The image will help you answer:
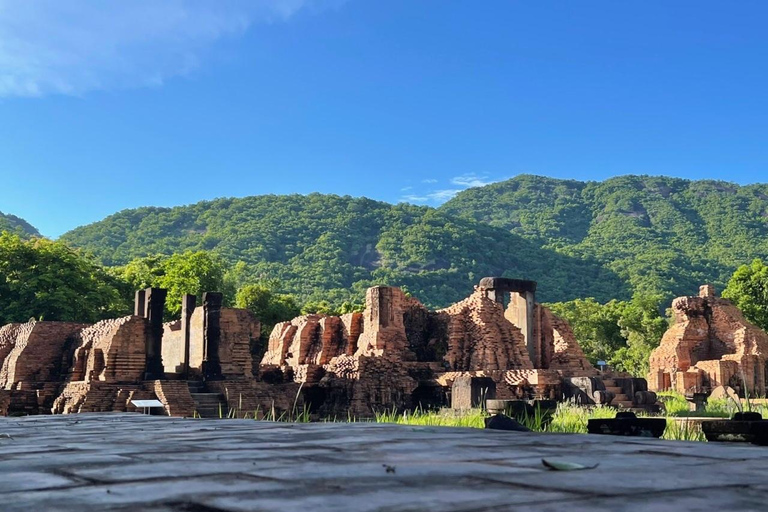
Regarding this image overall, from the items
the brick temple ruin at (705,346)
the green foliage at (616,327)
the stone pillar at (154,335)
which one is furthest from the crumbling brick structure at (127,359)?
the green foliage at (616,327)

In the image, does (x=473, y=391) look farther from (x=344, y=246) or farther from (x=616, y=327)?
(x=344, y=246)

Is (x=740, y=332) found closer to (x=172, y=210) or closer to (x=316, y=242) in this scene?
(x=316, y=242)

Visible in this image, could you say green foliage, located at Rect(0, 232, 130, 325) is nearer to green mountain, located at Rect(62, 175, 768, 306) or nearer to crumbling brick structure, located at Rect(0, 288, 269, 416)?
crumbling brick structure, located at Rect(0, 288, 269, 416)

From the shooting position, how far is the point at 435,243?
89.7 meters

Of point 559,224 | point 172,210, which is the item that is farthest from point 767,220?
point 172,210

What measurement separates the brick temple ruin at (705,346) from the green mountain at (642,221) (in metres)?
35.9

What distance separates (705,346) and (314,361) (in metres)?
17.1

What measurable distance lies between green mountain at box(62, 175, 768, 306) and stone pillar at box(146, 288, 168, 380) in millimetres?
45640

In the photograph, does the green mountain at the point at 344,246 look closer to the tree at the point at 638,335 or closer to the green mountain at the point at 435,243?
the green mountain at the point at 435,243

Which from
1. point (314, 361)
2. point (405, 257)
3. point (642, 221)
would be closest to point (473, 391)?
point (314, 361)

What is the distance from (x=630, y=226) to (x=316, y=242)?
4811cm

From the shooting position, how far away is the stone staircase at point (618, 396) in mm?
20578

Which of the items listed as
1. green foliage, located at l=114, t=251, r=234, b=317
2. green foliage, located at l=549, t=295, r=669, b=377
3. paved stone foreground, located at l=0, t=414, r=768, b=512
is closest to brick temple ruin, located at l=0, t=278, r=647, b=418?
paved stone foreground, located at l=0, t=414, r=768, b=512

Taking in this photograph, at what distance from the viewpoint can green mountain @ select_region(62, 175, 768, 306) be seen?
7838 cm
